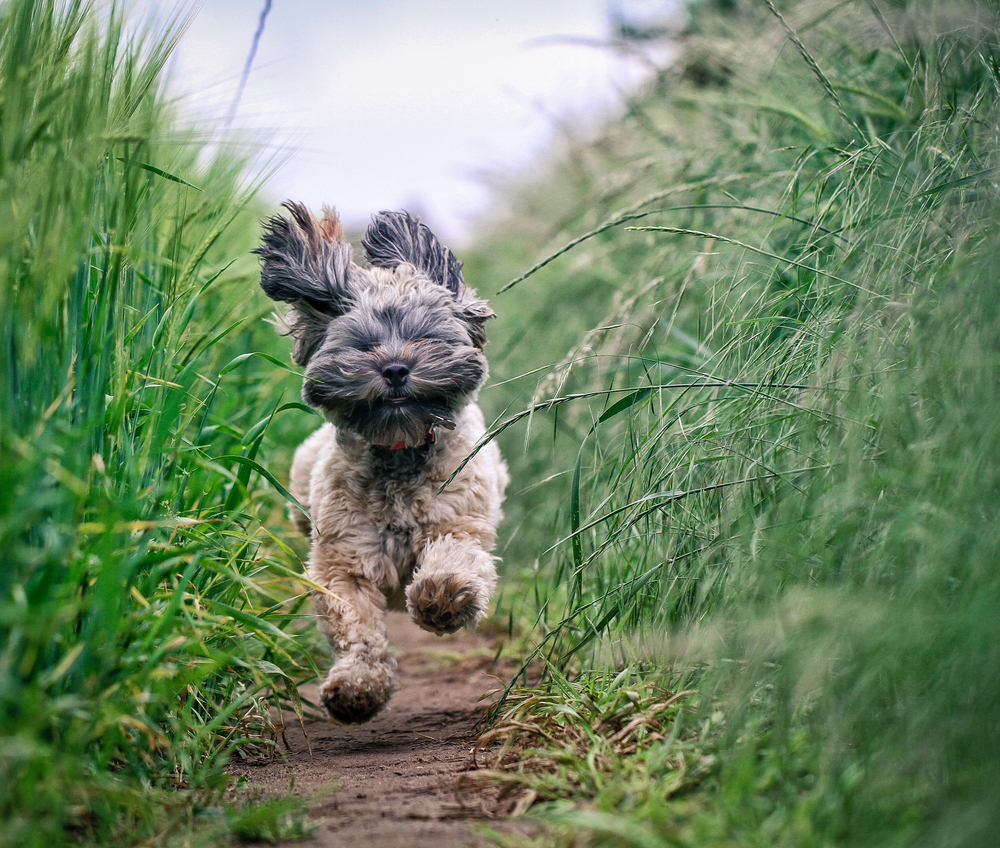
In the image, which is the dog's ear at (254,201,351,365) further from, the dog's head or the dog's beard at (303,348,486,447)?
the dog's beard at (303,348,486,447)

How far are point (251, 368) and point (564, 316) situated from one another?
7.00ft

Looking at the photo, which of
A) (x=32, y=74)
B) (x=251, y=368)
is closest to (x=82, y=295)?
(x=32, y=74)

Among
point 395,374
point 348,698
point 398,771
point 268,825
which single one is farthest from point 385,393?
point 268,825

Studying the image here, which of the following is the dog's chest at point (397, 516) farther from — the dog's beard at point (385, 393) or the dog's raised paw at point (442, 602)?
the dog's raised paw at point (442, 602)

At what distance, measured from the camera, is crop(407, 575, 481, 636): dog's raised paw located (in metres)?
2.57

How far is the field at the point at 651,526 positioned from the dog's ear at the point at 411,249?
615mm

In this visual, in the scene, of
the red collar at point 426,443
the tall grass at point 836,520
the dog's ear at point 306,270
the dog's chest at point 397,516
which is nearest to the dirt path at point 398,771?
the tall grass at point 836,520

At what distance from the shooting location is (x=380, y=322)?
2.92 metres

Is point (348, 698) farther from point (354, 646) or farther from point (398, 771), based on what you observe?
point (398, 771)

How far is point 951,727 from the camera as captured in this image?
4.85ft

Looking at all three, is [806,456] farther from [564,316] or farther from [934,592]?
[564,316]

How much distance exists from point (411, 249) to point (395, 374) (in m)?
0.68

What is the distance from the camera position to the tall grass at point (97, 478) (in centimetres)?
161

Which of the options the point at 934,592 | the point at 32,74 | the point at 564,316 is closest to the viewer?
the point at 934,592
